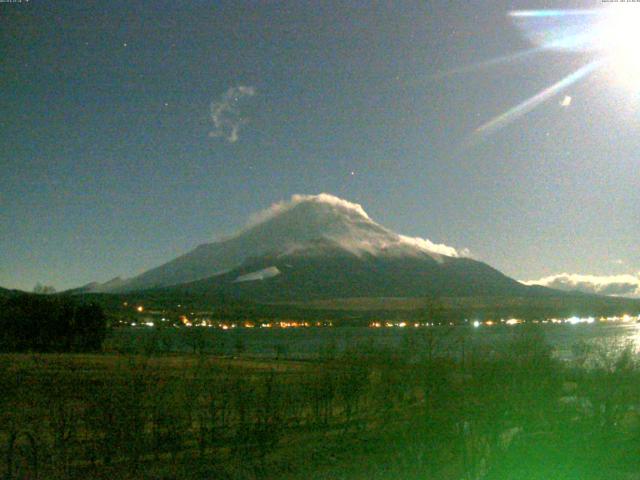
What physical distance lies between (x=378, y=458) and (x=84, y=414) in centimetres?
529

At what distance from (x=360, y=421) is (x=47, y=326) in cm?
4046

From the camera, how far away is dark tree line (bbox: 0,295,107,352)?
171 feet

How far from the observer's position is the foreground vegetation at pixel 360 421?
12.9 metres

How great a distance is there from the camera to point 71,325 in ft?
178

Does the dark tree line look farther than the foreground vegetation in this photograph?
Yes

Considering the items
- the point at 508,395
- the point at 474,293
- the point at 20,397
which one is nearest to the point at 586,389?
the point at 508,395

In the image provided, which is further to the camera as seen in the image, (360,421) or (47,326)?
(47,326)

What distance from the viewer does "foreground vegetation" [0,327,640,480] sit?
12875 millimetres

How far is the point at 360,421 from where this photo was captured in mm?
18562

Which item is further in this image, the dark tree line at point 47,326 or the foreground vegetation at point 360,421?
the dark tree line at point 47,326

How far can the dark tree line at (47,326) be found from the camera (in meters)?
52.0

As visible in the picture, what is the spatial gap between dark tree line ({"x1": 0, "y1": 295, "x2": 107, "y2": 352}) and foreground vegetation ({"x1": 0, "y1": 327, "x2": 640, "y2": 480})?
32.1m

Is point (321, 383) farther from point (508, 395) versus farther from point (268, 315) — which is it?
point (268, 315)

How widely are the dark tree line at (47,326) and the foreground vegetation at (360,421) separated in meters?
32.1
